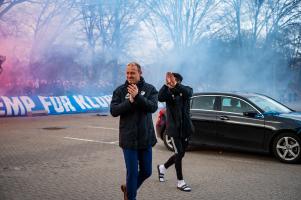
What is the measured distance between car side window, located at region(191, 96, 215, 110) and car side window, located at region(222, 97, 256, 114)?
28 centimetres

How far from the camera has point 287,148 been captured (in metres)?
7.61

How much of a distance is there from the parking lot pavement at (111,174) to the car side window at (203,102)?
0.99 meters

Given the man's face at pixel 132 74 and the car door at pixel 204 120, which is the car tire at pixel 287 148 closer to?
the car door at pixel 204 120

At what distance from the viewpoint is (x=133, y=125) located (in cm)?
421

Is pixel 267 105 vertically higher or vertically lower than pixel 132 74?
lower

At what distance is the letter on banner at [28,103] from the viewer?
18328 mm

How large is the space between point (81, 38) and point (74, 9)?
14.0 ft

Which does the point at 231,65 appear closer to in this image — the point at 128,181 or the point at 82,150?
the point at 82,150

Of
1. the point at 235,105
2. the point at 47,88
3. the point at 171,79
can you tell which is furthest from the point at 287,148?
the point at 47,88

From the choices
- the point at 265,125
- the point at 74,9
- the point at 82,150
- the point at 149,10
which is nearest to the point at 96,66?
the point at 149,10

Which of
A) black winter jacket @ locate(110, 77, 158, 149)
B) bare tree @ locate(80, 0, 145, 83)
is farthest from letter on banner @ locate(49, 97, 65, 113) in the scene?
black winter jacket @ locate(110, 77, 158, 149)

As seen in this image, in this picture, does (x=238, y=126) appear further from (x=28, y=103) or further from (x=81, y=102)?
(x=81, y=102)

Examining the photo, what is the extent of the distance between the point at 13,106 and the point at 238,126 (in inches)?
494

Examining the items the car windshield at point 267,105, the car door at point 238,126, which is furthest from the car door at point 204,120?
the car windshield at point 267,105
